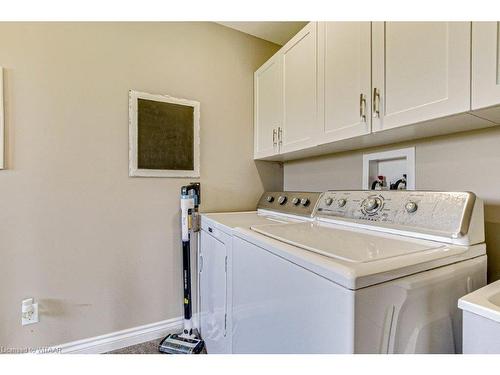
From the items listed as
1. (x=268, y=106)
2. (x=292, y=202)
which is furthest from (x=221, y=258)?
(x=268, y=106)

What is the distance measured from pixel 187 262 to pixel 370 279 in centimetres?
141

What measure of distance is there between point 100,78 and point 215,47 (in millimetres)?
915

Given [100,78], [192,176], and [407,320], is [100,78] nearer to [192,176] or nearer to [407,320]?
[192,176]

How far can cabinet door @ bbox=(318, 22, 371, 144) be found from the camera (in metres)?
1.16

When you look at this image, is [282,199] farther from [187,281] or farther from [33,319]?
[33,319]

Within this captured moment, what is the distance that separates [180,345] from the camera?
163 cm

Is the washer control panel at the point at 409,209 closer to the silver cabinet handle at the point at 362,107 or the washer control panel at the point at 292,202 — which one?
the washer control panel at the point at 292,202

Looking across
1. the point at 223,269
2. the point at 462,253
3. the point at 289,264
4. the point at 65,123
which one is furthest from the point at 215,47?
the point at 462,253

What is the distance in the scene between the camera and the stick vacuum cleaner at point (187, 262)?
65.7 inches

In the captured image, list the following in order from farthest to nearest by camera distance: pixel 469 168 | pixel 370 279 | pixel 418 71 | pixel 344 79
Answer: pixel 344 79 → pixel 469 168 → pixel 418 71 → pixel 370 279

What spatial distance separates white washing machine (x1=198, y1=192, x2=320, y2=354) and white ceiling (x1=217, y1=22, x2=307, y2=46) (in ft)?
4.42

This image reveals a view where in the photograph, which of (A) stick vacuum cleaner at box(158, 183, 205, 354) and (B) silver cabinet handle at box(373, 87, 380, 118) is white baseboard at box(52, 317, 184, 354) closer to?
(A) stick vacuum cleaner at box(158, 183, 205, 354)

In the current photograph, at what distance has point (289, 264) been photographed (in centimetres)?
77

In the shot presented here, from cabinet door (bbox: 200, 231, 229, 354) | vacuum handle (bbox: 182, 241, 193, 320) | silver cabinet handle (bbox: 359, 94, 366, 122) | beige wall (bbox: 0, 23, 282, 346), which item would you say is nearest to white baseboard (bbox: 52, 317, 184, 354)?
beige wall (bbox: 0, 23, 282, 346)
